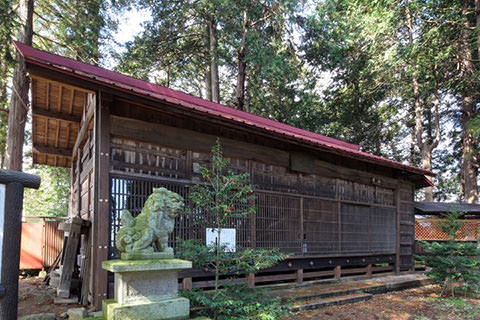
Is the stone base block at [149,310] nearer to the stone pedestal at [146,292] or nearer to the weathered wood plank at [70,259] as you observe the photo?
the stone pedestal at [146,292]

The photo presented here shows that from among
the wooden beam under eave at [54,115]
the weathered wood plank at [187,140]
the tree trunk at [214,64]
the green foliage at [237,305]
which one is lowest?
the green foliage at [237,305]

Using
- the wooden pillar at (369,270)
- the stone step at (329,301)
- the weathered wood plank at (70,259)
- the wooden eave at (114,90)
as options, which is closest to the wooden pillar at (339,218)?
the stone step at (329,301)

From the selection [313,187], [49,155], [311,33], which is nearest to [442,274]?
[313,187]

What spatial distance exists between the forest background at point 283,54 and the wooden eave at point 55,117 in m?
0.98

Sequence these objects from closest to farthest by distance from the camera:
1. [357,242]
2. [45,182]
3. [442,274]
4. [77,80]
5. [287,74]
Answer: [77,80] < [442,274] < [357,242] < [287,74] < [45,182]

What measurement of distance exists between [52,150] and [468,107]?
2037 cm

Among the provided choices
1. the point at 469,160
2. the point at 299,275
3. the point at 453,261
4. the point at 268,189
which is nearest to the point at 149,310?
the point at 268,189

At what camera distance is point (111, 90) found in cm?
538

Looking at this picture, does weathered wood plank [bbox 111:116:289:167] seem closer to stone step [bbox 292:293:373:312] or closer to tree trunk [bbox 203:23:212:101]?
stone step [bbox 292:293:373:312]

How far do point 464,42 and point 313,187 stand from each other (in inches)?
467

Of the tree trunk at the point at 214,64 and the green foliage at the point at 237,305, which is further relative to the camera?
the tree trunk at the point at 214,64

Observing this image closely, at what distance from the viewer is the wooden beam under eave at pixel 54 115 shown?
8043 mm

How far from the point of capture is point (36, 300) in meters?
6.67

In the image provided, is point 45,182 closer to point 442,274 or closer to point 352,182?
point 352,182
